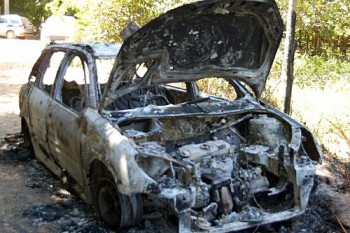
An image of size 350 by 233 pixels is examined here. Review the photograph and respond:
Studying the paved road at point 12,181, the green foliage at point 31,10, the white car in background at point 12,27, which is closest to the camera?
the paved road at point 12,181

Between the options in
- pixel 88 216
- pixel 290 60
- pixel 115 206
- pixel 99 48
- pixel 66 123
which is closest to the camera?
pixel 115 206

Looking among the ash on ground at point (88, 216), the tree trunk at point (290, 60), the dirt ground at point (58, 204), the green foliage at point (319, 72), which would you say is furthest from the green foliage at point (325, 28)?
the ash on ground at point (88, 216)

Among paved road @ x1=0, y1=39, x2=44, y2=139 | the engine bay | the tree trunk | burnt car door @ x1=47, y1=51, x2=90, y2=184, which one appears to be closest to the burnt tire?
the engine bay

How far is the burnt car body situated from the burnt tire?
0.01 meters

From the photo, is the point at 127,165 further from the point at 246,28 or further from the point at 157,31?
the point at 246,28

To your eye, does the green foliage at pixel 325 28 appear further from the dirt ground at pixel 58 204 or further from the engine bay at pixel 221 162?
the engine bay at pixel 221 162

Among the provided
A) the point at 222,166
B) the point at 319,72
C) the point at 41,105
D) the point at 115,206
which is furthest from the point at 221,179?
the point at 319,72

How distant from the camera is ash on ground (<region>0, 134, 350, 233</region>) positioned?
181 inches

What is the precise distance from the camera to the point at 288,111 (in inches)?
318

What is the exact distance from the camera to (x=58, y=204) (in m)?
5.22

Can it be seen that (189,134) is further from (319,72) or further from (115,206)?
(319,72)

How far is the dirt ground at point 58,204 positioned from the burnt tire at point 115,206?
0.16 m

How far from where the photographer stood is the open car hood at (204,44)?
4.14 metres

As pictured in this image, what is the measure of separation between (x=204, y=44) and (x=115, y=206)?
1.68 meters
